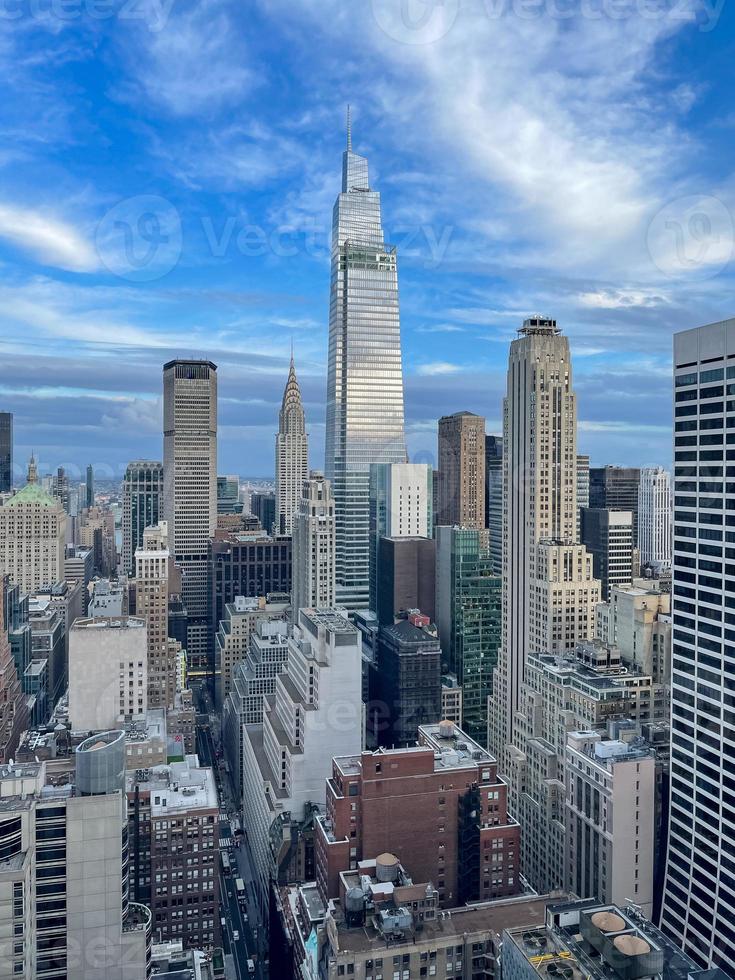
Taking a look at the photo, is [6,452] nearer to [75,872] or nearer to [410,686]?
[410,686]

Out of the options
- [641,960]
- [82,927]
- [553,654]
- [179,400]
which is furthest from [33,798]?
[179,400]

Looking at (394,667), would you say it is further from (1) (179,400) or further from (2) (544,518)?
(1) (179,400)

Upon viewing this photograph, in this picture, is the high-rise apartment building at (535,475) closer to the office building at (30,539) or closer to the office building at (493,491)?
the office building at (493,491)

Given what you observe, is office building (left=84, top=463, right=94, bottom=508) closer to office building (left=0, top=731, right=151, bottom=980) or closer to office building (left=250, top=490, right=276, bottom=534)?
office building (left=250, top=490, right=276, bottom=534)

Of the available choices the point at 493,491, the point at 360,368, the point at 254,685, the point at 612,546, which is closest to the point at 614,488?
the point at 493,491

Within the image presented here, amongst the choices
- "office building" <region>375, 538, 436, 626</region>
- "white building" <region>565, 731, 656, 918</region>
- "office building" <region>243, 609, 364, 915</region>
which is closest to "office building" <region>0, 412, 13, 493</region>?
"office building" <region>375, 538, 436, 626</region>

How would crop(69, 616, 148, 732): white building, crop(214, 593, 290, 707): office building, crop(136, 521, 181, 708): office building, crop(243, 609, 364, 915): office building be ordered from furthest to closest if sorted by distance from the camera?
crop(214, 593, 290, 707): office building
crop(136, 521, 181, 708): office building
crop(69, 616, 148, 732): white building
crop(243, 609, 364, 915): office building
